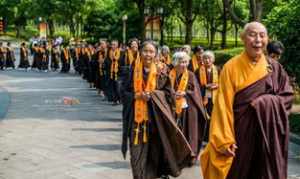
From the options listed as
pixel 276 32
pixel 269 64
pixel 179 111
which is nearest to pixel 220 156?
pixel 269 64

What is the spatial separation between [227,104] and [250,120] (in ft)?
0.74

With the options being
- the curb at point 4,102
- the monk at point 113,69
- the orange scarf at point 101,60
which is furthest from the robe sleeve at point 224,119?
the orange scarf at point 101,60

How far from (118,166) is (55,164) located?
0.95 m

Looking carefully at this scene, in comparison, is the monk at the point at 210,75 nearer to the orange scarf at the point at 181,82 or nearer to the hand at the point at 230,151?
the orange scarf at the point at 181,82

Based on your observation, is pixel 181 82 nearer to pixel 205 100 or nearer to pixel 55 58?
pixel 205 100

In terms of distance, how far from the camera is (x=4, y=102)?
64.6ft

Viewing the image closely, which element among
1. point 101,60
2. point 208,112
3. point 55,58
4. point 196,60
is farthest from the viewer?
point 55,58

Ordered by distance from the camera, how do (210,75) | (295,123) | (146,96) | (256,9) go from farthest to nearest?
(256,9)
(295,123)
(210,75)
(146,96)

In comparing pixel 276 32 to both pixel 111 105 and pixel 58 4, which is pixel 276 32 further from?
pixel 58 4

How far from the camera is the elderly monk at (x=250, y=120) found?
5.48 meters

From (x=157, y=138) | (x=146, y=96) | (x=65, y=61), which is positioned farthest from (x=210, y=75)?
(x=65, y=61)

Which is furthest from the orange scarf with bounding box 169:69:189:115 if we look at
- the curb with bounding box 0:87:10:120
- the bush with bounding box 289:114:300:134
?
the curb with bounding box 0:87:10:120

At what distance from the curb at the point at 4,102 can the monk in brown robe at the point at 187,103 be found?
698 cm

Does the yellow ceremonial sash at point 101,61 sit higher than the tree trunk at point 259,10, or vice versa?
the tree trunk at point 259,10
